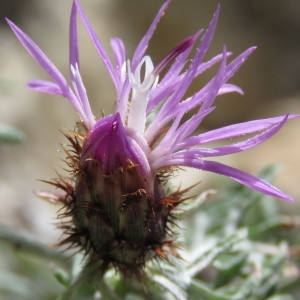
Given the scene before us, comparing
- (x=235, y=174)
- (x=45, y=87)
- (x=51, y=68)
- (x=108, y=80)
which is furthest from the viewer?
(x=108, y=80)

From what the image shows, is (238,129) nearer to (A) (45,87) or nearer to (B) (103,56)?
(B) (103,56)

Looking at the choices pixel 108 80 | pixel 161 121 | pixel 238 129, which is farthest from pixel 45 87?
pixel 108 80

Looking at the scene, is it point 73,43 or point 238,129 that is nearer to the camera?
point 238,129

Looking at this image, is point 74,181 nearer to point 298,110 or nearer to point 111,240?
point 111,240

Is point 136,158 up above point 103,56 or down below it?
below

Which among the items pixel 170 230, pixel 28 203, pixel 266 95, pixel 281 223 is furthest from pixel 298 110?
pixel 170 230

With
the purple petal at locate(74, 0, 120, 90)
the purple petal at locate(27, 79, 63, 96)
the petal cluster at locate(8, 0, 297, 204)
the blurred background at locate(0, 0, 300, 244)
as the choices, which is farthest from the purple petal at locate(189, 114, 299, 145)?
the blurred background at locate(0, 0, 300, 244)

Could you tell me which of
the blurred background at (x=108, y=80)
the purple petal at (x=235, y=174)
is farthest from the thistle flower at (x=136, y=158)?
the blurred background at (x=108, y=80)

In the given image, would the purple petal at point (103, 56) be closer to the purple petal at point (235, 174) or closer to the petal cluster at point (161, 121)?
the petal cluster at point (161, 121)
